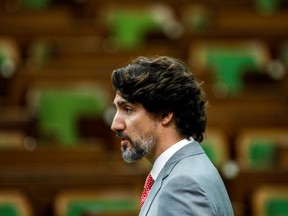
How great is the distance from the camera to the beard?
58cm

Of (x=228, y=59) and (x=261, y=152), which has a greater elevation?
(x=228, y=59)

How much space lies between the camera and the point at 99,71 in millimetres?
1604

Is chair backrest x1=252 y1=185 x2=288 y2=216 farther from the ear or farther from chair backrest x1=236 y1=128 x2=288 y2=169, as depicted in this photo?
the ear

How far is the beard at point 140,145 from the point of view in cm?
58

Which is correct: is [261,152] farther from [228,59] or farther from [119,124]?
[119,124]

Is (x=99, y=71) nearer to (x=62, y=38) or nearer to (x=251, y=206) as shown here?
(x=62, y=38)

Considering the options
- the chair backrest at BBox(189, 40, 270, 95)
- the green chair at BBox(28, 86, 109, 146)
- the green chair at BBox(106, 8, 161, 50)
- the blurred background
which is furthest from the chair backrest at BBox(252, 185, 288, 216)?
the green chair at BBox(106, 8, 161, 50)

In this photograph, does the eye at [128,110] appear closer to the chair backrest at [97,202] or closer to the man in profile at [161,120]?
the man in profile at [161,120]

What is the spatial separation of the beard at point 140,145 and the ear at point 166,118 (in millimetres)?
11

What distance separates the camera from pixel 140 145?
58 centimetres

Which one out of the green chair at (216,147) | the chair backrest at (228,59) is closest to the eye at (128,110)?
the green chair at (216,147)

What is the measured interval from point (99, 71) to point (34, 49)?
202 millimetres

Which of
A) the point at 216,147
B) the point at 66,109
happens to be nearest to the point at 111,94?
the point at 66,109

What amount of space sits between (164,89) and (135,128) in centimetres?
4
